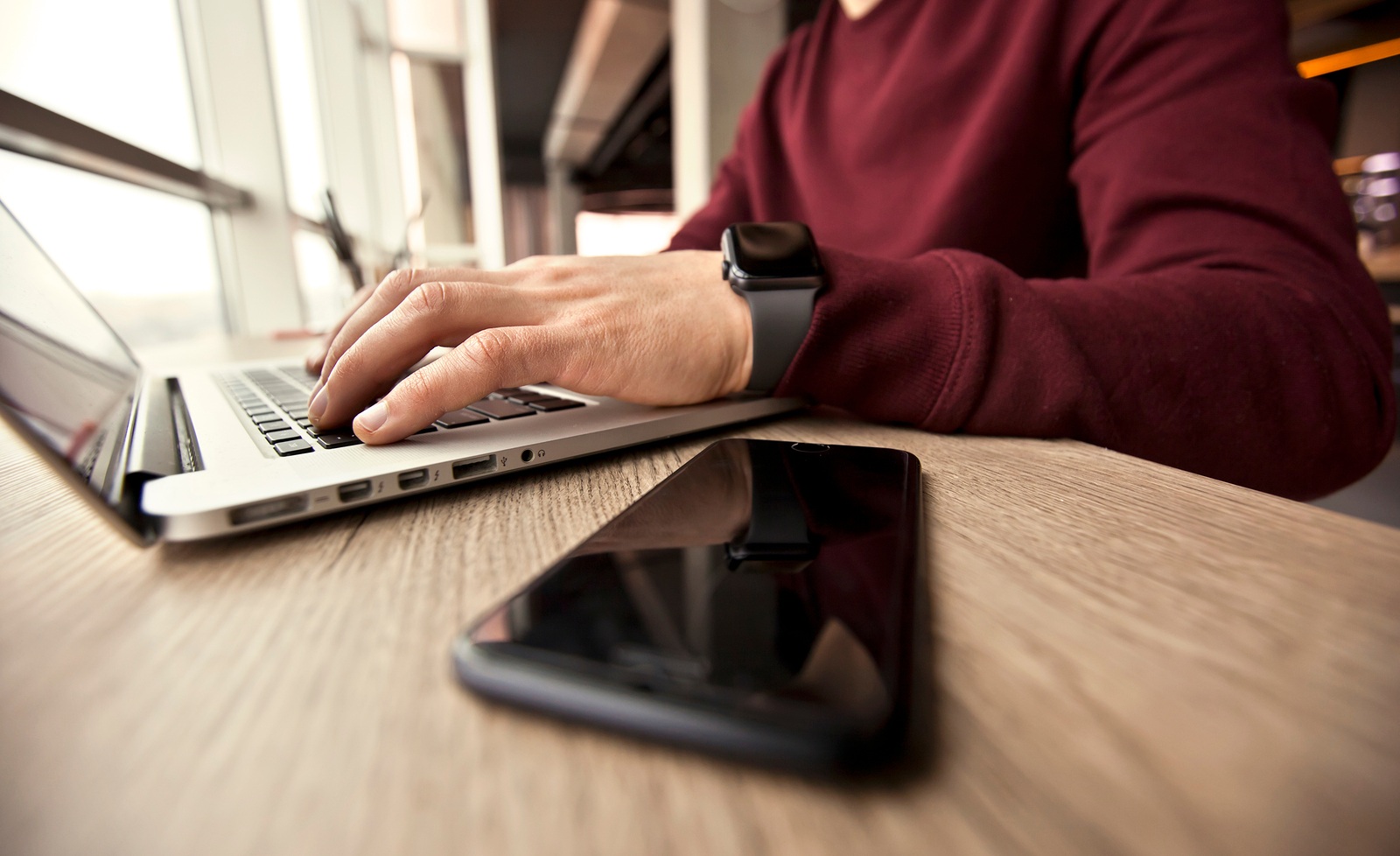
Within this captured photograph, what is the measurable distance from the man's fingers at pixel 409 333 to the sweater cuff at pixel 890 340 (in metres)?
0.18

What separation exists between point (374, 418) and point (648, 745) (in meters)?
0.22

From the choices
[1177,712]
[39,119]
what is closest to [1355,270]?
[1177,712]

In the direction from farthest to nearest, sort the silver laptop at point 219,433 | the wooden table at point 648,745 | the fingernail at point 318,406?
the fingernail at point 318,406 < the silver laptop at point 219,433 < the wooden table at point 648,745

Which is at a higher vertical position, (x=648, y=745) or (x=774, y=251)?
(x=774, y=251)

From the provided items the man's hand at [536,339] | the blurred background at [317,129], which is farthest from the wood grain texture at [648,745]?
the blurred background at [317,129]

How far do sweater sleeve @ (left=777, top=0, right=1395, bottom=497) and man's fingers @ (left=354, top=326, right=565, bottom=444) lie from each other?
153mm

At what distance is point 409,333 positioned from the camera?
33cm

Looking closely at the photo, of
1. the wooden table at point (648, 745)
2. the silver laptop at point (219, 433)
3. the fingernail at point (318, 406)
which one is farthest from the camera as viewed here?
the fingernail at point (318, 406)

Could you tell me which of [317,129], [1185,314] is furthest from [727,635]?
[317,129]

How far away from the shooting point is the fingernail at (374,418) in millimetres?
277

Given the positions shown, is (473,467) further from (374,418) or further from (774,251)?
(774,251)

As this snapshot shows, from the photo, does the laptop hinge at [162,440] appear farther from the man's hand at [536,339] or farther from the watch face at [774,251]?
the watch face at [774,251]

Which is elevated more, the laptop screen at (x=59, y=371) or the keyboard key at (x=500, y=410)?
the laptop screen at (x=59, y=371)

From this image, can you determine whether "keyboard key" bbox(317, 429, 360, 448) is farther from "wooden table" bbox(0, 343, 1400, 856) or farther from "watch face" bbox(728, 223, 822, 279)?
"watch face" bbox(728, 223, 822, 279)
